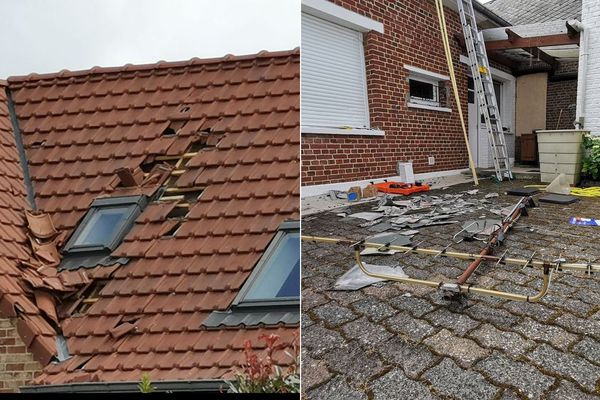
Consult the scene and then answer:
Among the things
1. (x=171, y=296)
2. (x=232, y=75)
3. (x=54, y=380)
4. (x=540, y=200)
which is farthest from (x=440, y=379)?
(x=540, y=200)

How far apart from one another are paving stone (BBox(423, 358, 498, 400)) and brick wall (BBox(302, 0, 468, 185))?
9.14ft

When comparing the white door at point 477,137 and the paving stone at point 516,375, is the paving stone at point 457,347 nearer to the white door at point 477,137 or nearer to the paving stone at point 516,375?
the paving stone at point 516,375

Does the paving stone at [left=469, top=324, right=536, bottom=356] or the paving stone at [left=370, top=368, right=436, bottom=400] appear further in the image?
the paving stone at [left=469, top=324, right=536, bottom=356]

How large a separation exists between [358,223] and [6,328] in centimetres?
213

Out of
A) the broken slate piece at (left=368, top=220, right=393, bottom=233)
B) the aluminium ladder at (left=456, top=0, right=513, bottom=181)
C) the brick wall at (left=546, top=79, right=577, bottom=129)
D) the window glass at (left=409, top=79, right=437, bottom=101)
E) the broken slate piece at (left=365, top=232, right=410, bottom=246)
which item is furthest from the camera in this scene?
the brick wall at (left=546, top=79, right=577, bottom=129)

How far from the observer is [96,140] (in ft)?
9.19

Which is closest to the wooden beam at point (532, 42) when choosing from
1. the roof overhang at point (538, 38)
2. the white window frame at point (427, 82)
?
the roof overhang at point (538, 38)

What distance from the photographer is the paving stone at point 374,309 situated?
1634 millimetres

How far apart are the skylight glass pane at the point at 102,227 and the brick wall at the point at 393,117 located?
182cm

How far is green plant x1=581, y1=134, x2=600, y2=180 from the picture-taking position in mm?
5005

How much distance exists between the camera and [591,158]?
503cm

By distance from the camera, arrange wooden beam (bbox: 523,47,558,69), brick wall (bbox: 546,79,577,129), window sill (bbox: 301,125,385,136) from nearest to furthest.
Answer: window sill (bbox: 301,125,385,136) < wooden beam (bbox: 523,47,558,69) < brick wall (bbox: 546,79,577,129)

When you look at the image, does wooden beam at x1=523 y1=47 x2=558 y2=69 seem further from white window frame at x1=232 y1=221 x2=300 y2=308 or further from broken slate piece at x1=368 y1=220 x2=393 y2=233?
white window frame at x1=232 y1=221 x2=300 y2=308

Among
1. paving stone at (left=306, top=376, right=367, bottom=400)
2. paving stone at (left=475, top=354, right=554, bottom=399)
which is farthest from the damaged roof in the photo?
paving stone at (left=475, top=354, right=554, bottom=399)
